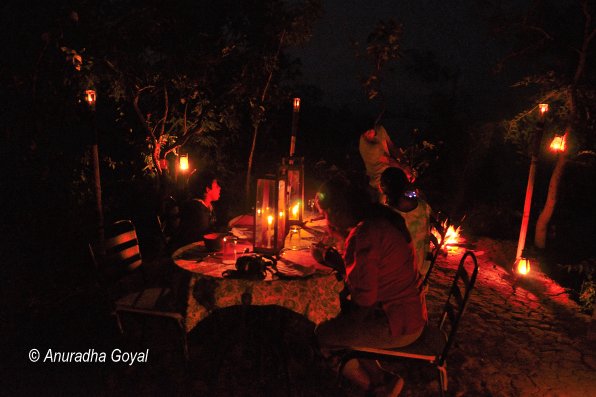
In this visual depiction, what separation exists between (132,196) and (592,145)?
28.6ft

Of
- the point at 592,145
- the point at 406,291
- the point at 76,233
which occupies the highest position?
the point at 592,145

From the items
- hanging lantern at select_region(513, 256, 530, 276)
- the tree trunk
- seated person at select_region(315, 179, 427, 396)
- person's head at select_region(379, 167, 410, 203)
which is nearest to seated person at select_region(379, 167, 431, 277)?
person's head at select_region(379, 167, 410, 203)

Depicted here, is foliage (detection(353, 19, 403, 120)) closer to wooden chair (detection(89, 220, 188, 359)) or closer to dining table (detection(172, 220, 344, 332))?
dining table (detection(172, 220, 344, 332))

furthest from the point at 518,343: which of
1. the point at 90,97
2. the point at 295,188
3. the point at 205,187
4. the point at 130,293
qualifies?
the point at 90,97

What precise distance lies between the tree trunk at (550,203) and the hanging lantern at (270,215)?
19.1 ft

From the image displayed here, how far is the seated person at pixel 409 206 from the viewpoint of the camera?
3.78 m

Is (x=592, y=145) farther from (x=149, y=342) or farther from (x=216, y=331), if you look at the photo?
(x=149, y=342)

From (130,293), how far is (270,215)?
1322 mm

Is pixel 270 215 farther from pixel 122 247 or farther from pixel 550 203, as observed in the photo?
pixel 550 203

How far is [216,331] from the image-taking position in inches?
143

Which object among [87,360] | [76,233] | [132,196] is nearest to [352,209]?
[87,360]

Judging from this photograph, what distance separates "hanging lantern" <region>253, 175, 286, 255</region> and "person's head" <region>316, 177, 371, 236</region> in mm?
414

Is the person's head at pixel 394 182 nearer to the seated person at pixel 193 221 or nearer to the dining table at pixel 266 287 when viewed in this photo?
the dining table at pixel 266 287

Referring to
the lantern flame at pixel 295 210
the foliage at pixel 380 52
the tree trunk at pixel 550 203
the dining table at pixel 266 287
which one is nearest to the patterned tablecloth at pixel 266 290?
the dining table at pixel 266 287
